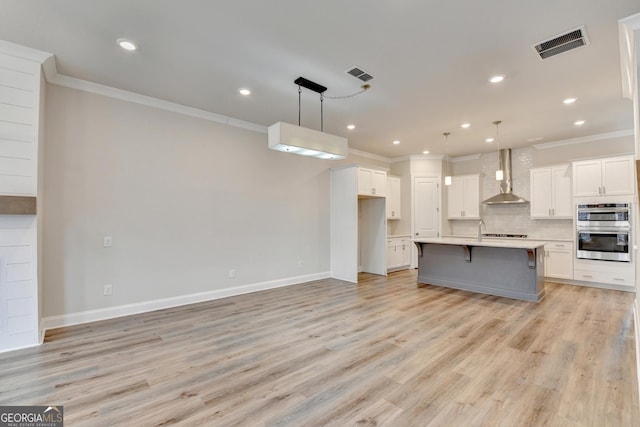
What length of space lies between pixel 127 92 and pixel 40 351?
3.20m

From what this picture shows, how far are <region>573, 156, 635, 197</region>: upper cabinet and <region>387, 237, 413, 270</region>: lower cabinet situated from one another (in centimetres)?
356

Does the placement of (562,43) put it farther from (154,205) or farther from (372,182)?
(154,205)

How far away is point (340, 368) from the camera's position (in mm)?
2576

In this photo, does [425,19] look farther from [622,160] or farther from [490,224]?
[490,224]

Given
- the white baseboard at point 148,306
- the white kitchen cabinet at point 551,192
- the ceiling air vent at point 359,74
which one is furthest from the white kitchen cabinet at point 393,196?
the ceiling air vent at point 359,74

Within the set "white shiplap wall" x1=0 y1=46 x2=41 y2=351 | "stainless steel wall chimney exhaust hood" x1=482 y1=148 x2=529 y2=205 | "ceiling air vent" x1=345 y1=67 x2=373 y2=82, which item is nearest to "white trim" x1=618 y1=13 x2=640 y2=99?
"ceiling air vent" x1=345 y1=67 x2=373 y2=82

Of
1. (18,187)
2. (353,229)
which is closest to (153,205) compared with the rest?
(18,187)

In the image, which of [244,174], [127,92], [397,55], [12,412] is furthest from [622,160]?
[12,412]

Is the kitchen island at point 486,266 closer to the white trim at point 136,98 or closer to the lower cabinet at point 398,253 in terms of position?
the lower cabinet at point 398,253

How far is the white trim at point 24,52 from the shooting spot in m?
2.89

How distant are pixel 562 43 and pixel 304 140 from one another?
9.10 ft

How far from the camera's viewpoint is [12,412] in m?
1.98

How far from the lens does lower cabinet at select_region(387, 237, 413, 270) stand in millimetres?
7079

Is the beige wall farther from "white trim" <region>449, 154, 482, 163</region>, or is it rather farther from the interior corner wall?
"white trim" <region>449, 154, 482, 163</region>
